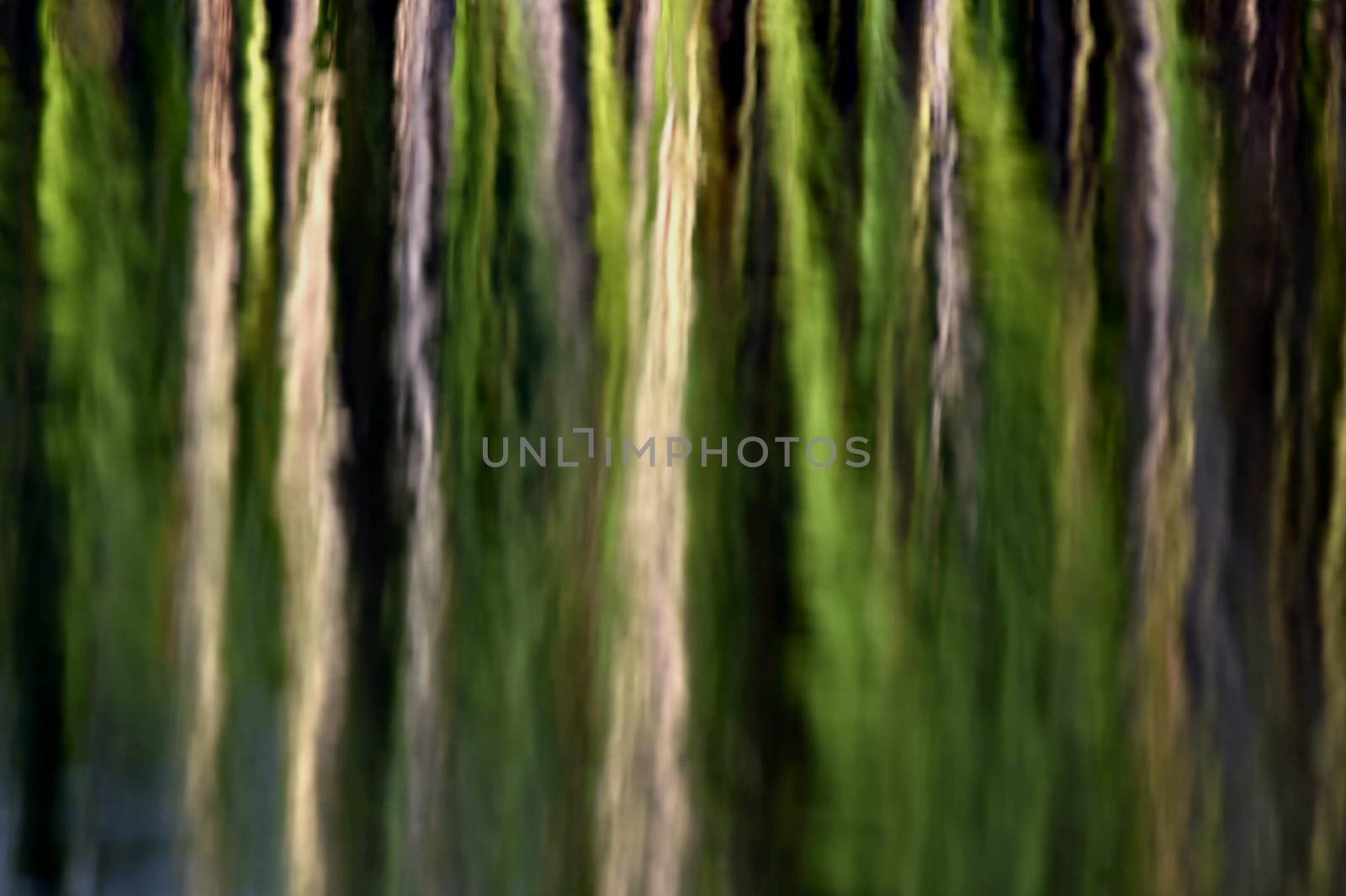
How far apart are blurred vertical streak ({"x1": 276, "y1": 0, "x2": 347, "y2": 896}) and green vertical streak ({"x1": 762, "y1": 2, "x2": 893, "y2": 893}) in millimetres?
204

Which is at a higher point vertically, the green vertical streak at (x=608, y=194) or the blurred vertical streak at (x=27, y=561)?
the green vertical streak at (x=608, y=194)

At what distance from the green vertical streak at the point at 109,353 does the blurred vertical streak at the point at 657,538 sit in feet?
0.68

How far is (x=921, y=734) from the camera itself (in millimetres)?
519

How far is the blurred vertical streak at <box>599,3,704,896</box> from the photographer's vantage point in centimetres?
52

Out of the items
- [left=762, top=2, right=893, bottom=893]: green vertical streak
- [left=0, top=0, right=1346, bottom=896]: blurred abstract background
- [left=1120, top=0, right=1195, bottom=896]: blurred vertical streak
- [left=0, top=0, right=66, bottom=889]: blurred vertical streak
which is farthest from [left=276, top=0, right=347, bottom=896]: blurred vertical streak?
[left=1120, top=0, right=1195, bottom=896]: blurred vertical streak

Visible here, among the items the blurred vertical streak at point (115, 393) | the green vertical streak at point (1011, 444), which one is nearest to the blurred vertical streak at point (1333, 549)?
the green vertical streak at point (1011, 444)

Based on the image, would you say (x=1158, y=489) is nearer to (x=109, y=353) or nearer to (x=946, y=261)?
(x=946, y=261)

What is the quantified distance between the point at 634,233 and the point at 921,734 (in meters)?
0.25

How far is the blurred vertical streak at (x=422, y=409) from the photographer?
530 mm

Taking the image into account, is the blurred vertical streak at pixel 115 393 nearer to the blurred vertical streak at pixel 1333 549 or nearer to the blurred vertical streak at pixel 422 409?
the blurred vertical streak at pixel 422 409

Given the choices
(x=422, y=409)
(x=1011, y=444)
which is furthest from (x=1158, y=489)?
(x=422, y=409)

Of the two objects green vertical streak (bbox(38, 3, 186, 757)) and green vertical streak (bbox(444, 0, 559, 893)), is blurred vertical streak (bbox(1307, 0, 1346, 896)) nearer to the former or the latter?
green vertical streak (bbox(444, 0, 559, 893))

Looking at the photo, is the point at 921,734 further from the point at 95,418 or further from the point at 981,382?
the point at 95,418

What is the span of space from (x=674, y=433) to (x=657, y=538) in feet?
0.15
